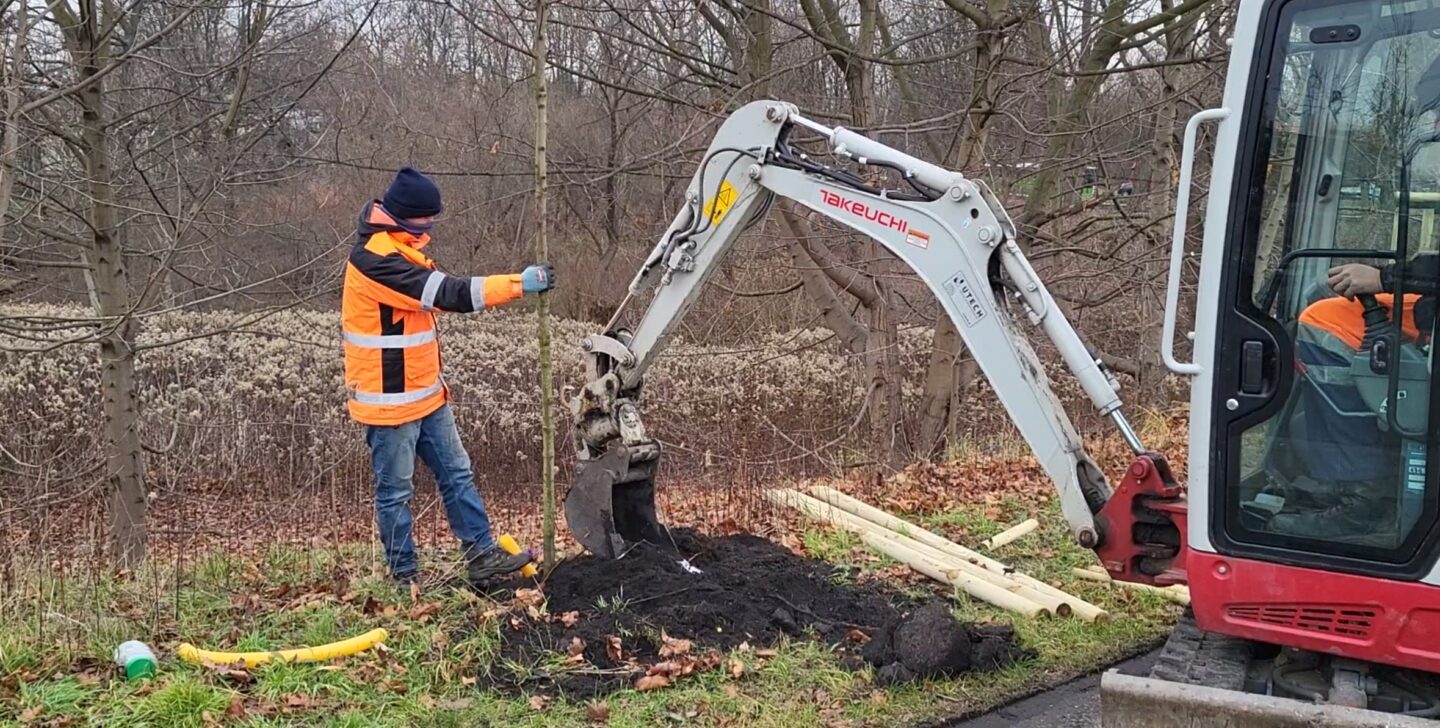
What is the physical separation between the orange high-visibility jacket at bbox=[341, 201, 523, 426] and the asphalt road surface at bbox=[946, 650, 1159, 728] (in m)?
2.79

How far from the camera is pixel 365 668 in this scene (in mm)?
4695

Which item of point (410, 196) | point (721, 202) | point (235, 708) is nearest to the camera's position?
point (235, 708)

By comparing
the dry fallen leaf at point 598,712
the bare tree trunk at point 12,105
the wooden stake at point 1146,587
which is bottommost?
the dry fallen leaf at point 598,712

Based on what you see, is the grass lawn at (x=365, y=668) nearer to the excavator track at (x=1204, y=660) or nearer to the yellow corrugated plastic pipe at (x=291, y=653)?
the yellow corrugated plastic pipe at (x=291, y=653)

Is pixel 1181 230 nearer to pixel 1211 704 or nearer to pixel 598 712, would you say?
pixel 1211 704

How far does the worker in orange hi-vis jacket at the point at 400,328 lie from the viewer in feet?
17.2

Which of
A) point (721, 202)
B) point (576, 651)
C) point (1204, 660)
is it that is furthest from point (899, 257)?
point (576, 651)

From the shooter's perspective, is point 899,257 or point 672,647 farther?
point 899,257

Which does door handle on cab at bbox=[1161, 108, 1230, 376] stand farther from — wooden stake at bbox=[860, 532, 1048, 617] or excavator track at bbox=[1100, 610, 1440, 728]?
wooden stake at bbox=[860, 532, 1048, 617]

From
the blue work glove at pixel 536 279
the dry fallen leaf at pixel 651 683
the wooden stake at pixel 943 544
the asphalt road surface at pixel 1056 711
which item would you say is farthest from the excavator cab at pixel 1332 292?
the blue work glove at pixel 536 279

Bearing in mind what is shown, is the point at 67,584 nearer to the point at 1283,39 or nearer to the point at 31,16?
the point at 31,16

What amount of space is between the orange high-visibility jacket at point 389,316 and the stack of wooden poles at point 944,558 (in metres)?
2.72

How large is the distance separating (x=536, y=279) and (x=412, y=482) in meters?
1.36

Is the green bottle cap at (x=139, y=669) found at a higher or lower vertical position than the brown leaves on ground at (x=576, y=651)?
higher
